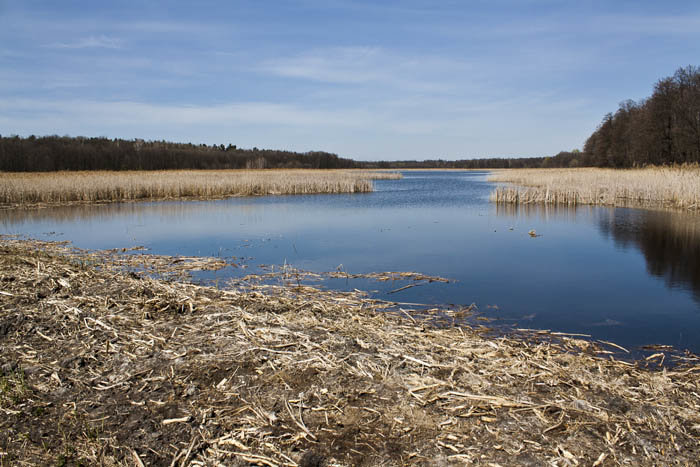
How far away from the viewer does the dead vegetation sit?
9.28ft

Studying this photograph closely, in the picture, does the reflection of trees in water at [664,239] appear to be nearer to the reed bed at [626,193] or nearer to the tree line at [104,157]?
the reed bed at [626,193]

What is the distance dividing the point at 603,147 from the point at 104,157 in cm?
6065

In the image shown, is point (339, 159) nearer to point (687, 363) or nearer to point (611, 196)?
point (611, 196)

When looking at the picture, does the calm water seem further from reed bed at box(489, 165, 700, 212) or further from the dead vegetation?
reed bed at box(489, 165, 700, 212)

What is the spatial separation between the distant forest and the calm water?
26.7 metres

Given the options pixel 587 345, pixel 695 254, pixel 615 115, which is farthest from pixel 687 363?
pixel 615 115

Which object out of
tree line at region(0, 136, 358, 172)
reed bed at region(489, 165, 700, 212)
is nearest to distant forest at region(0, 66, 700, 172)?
tree line at region(0, 136, 358, 172)

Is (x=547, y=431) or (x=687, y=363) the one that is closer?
(x=547, y=431)

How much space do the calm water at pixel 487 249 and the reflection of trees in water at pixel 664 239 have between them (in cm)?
3

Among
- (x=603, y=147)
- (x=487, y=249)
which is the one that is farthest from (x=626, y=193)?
(x=603, y=147)

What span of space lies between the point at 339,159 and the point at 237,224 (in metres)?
86.5

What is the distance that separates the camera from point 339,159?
10006cm

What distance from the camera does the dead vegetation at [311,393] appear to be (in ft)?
9.28

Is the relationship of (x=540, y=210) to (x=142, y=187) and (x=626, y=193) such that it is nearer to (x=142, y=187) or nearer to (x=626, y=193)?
(x=626, y=193)
